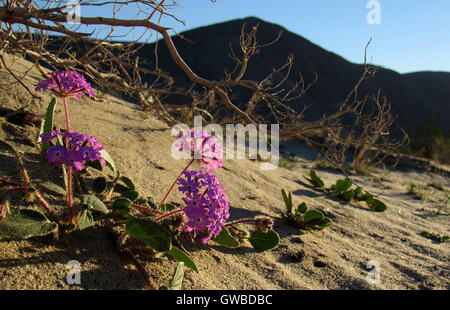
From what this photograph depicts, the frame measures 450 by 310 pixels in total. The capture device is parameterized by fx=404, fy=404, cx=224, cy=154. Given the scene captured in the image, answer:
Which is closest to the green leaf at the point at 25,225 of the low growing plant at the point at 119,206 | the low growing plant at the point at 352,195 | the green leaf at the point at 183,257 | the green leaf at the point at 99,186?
the low growing plant at the point at 119,206

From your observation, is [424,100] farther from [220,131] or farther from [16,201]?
[16,201]

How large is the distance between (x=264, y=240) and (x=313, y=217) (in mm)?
667

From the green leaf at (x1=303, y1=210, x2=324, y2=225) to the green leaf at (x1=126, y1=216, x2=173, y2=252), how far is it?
1.42 m

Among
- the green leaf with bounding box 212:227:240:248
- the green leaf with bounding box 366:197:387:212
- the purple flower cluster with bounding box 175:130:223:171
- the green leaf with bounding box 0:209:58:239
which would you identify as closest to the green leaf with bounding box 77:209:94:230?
the green leaf with bounding box 0:209:58:239

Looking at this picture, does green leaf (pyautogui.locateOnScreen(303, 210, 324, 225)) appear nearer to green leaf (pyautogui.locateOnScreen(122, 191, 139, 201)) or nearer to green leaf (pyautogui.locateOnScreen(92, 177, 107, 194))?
green leaf (pyautogui.locateOnScreen(122, 191, 139, 201))

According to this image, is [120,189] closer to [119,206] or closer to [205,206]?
[119,206]

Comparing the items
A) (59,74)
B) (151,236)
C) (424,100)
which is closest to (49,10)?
(59,74)

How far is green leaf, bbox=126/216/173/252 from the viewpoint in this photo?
180 centimetres

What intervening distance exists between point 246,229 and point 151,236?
1.06 meters

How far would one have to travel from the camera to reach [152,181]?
299 centimetres

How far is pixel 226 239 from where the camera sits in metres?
2.32

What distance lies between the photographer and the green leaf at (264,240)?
240 cm

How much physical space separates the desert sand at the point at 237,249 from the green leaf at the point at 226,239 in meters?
0.07

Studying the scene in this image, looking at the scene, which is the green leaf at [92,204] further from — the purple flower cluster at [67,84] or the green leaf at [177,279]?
the purple flower cluster at [67,84]
